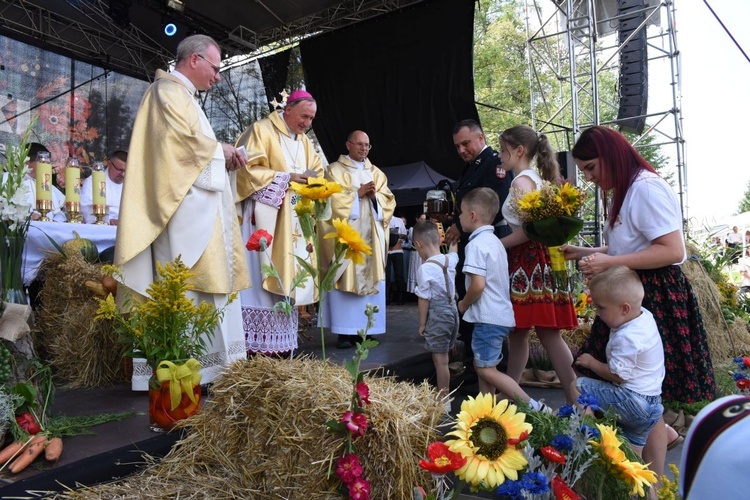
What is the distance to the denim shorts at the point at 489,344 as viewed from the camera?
289 cm

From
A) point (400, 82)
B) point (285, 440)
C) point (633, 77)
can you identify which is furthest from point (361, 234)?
point (633, 77)

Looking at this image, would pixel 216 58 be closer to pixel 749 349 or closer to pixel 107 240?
pixel 107 240

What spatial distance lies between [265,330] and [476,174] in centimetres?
181

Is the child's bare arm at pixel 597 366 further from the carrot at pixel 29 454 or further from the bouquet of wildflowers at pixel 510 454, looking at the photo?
the carrot at pixel 29 454

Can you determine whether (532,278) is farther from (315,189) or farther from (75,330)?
(75,330)

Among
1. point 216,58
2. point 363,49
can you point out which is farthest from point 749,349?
point 363,49

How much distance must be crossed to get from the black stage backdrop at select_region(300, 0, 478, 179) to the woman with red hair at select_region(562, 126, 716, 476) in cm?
706

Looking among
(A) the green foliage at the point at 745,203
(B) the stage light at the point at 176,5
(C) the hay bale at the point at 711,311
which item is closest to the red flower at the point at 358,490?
(C) the hay bale at the point at 711,311

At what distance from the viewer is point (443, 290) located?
377cm

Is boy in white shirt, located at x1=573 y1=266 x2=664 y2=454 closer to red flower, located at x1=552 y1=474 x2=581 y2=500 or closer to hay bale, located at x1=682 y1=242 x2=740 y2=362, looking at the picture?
red flower, located at x1=552 y1=474 x2=581 y2=500

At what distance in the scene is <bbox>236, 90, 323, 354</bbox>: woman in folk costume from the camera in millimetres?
3879

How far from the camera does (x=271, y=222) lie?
3.96 meters

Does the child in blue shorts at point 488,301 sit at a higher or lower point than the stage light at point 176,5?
lower

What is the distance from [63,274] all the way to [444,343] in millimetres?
2656
